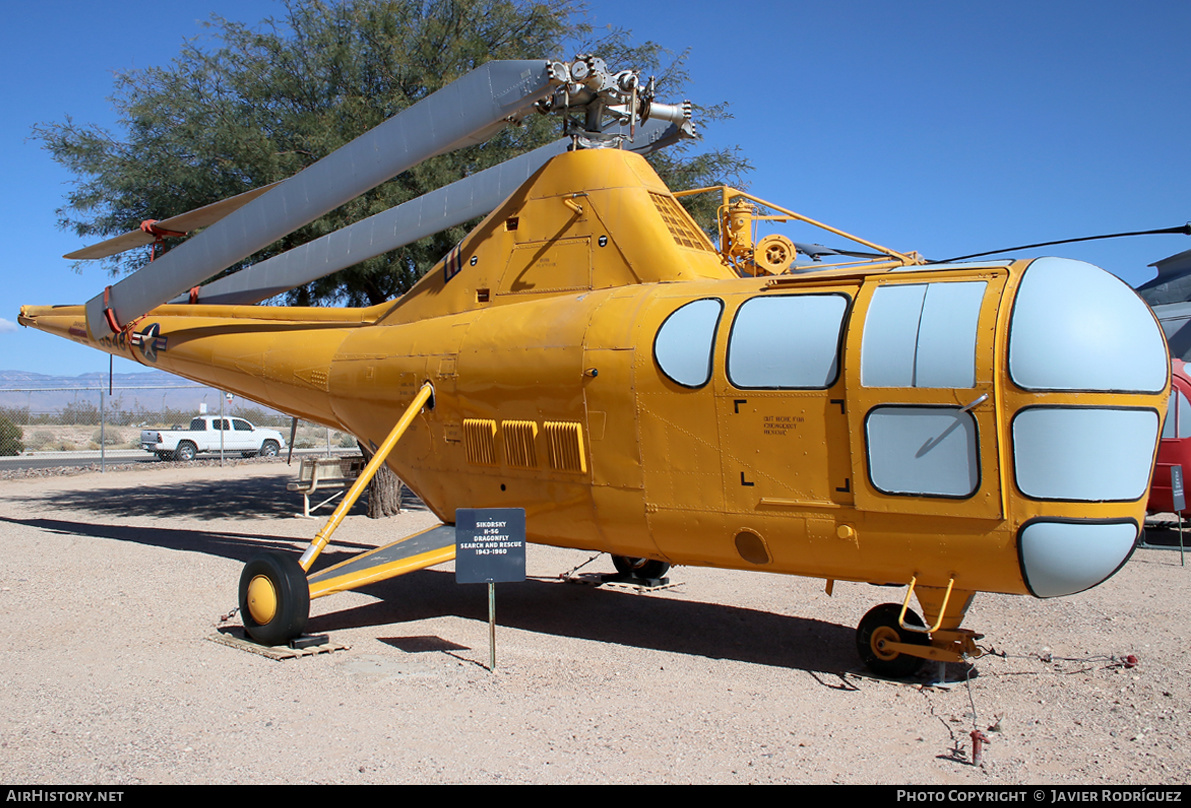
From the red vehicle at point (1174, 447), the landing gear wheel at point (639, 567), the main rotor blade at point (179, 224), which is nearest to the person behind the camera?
the landing gear wheel at point (639, 567)

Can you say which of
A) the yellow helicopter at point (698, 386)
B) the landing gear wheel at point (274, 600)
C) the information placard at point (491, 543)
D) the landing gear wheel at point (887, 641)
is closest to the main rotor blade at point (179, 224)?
the yellow helicopter at point (698, 386)

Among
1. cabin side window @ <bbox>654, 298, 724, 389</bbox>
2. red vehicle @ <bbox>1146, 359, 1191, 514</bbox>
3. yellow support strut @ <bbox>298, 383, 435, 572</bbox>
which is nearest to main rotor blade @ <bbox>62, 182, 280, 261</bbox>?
yellow support strut @ <bbox>298, 383, 435, 572</bbox>

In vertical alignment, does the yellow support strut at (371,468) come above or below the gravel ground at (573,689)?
above

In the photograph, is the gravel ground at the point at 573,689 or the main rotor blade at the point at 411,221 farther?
the main rotor blade at the point at 411,221

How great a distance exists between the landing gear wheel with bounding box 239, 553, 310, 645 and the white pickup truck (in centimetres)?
2283

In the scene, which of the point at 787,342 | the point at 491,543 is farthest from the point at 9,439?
the point at 787,342

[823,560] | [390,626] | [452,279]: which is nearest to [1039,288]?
[823,560]

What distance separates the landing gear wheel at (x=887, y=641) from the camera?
21.0 feet

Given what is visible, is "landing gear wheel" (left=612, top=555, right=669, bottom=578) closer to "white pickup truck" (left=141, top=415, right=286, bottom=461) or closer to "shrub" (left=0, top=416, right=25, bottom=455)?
"white pickup truck" (left=141, top=415, right=286, bottom=461)

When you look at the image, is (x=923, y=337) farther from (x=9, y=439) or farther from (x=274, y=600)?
(x=9, y=439)

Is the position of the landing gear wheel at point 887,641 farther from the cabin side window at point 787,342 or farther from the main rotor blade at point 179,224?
the main rotor blade at point 179,224

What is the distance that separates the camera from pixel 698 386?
255 inches

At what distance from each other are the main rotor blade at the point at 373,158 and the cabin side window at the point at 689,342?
2.26 meters

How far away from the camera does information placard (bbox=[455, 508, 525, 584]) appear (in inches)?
270
